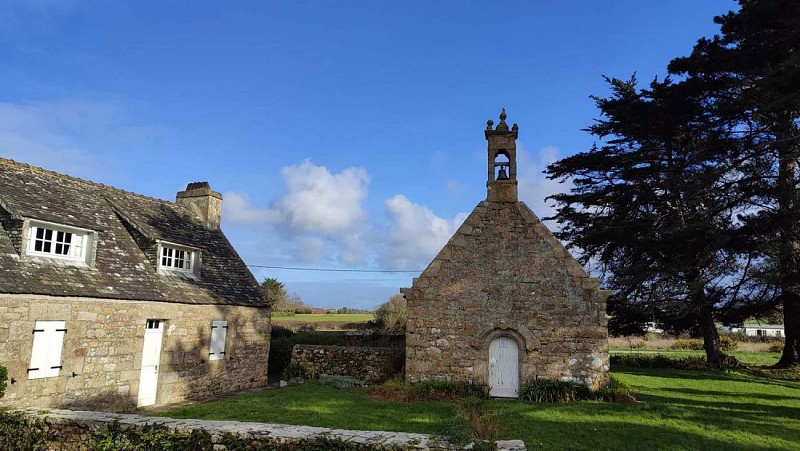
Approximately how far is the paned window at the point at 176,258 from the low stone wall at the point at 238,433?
29.1 ft

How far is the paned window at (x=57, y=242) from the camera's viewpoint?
12.4 meters

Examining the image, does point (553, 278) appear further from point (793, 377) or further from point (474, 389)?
point (793, 377)

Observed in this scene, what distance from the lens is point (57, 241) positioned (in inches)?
512

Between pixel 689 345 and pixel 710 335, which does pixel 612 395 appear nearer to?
pixel 710 335

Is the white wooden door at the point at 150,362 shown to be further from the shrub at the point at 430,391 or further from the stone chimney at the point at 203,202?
the stone chimney at the point at 203,202

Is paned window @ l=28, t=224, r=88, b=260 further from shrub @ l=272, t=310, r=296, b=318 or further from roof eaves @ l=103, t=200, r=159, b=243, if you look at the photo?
shrub @ l=272, t=310, r=296, b=318

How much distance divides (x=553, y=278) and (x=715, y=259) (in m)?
11.3

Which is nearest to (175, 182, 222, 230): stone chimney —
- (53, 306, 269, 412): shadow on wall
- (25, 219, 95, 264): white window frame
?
(53, 306, 269, 412): shadow on wall

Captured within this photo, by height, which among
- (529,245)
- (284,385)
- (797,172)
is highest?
(797,172)

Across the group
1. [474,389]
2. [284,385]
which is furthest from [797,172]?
[284,385]

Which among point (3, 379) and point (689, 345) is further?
point (689, 345)

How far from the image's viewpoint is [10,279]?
10906 mm

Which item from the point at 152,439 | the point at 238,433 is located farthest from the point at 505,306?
the point at 152,439

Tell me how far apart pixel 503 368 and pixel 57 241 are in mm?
12876
